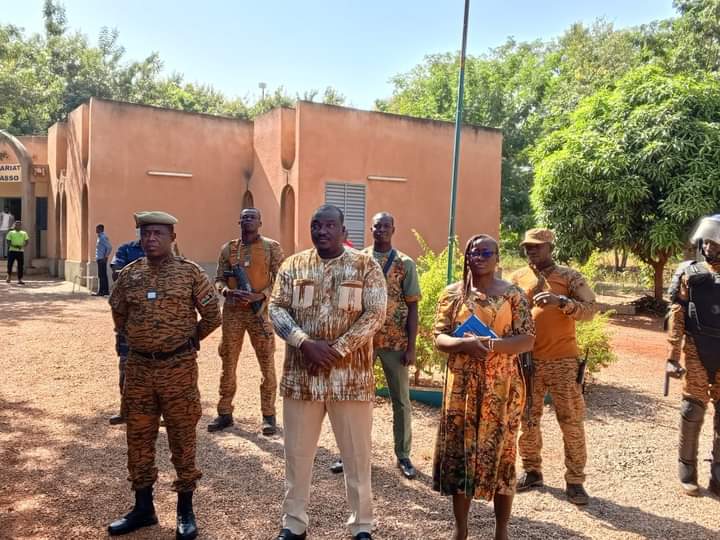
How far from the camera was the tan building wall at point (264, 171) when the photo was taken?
1438cm

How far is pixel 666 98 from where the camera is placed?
1326 cm

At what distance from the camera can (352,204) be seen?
14906 mm

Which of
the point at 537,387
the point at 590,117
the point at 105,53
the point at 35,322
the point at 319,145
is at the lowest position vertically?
the point at 35,322

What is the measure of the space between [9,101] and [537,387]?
1668 centimetres

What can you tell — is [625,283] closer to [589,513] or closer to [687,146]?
[687,146]

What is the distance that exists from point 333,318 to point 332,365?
24cm

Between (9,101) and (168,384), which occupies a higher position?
(9,101)

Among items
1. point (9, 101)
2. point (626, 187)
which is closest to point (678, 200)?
point (626, 187)

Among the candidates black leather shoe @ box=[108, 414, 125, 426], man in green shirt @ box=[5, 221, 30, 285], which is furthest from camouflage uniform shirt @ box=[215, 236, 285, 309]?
man in green shirt @ box=[5, 221, 30, 285]

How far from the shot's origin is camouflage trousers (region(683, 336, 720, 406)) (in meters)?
4.15

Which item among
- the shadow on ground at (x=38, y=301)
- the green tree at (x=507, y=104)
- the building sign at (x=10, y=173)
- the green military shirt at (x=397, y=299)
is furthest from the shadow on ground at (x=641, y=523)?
the building sign at (x=10, y=173)

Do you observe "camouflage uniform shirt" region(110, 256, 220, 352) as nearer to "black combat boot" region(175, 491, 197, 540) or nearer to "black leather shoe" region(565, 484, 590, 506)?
"black combat boot" region(175, 491, 197, 540)

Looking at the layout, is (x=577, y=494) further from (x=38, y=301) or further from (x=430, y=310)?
(x=38, y=301)

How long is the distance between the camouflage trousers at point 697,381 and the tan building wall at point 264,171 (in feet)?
33.7
